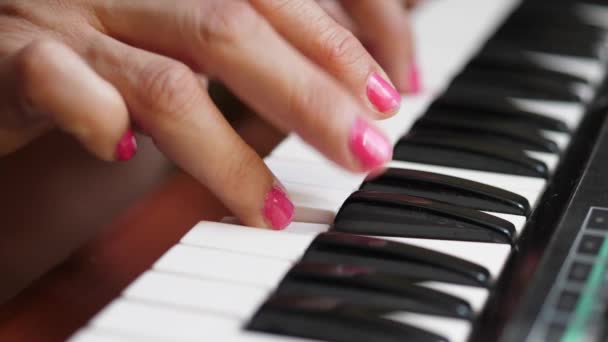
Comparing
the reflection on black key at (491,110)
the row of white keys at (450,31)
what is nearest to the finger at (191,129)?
the reflection on black key at (491,110)

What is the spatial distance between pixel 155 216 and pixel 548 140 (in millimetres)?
440

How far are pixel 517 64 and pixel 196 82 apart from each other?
61 centimetres

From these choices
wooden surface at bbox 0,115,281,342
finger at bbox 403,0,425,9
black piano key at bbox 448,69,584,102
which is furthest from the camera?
finger at bbox 403,0,425,9

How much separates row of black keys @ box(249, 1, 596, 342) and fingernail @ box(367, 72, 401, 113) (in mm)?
79

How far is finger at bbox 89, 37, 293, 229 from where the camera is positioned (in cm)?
67

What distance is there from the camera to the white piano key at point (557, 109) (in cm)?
98

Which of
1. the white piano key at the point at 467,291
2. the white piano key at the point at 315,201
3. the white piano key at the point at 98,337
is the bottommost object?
the white piano key at the point at 98,337

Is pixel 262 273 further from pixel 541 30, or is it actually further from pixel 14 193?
pixel 541 30

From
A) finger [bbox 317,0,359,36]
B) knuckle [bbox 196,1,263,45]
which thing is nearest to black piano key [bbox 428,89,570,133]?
finger [bbox 317,0,359,36]

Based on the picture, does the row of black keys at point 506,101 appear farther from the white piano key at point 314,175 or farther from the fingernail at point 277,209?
the fingernail at point 277,209

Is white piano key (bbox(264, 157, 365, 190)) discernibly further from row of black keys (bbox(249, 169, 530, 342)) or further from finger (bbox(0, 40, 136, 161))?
finger (bbox(0, 40, 136, 161))

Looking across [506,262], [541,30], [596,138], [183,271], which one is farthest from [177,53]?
[541,30]

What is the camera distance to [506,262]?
66cm

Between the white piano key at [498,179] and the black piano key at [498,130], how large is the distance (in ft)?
0.26
